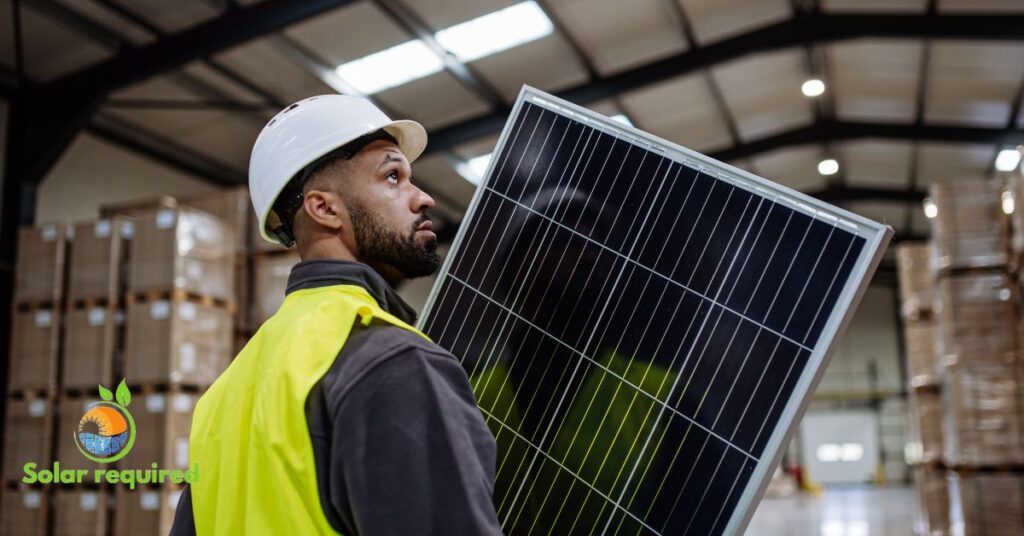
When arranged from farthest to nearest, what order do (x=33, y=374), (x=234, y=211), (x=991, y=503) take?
(x=234, y=211) → (x=33, y=374) → (x=991, y=503)

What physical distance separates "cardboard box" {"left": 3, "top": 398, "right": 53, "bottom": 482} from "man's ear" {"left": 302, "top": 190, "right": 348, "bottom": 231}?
9692 mm

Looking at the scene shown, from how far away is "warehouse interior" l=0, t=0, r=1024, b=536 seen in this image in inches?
379

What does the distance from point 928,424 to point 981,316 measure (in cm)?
392

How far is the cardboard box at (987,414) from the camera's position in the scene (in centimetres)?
924

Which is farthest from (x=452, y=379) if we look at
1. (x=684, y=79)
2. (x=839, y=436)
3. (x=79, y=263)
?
(x=839, y=436)

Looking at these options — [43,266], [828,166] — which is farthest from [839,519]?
[43,266]

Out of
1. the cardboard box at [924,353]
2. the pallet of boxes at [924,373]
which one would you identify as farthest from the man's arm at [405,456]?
the cardboard box at [924,353]

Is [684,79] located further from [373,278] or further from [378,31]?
[373,278]

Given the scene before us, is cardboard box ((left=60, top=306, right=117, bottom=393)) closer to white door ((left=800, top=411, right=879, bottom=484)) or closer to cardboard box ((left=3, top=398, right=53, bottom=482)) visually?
cardboard box ((left=3, top=398, right=53, bottom=482))

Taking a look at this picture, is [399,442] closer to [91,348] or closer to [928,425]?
[91,348]

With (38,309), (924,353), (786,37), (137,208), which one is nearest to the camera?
(38,309)

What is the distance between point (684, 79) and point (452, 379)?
51.4 ft

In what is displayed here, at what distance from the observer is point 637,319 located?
198 centimetres

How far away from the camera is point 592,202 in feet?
7.09
